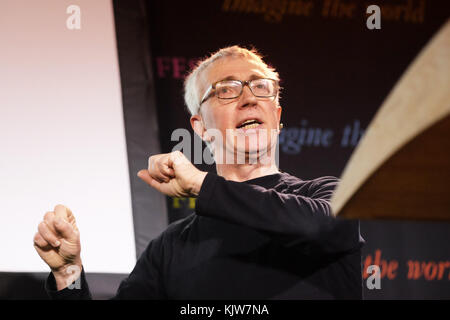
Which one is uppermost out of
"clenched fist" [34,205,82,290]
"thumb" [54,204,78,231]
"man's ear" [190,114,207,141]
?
"man's ear" [190,114,207,141]

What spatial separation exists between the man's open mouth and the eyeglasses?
0.23ft

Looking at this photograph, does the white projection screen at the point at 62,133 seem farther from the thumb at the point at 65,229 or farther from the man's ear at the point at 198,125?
the thumb at the point at 65,229

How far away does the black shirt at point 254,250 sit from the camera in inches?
36.8

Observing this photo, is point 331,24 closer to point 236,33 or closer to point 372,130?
point 236,33

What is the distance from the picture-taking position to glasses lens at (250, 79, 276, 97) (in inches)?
55.5

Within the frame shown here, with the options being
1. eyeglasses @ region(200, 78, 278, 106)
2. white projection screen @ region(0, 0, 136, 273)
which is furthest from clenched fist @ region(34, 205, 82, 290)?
eyeglasses @ region(200, 78, 278, 106)

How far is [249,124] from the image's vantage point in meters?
Answer: 1.41

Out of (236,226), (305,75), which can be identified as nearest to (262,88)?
(236,226)

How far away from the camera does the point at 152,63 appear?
1.79m

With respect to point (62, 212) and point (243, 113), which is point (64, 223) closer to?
point (62, 212)

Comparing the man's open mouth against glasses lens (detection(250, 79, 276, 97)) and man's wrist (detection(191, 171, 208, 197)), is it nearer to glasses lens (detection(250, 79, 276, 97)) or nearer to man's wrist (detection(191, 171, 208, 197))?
glasses lens (detection(250, 79, 276, 97))

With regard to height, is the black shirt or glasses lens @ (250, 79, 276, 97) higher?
glasses lens @ (250, 79, 276, 97)

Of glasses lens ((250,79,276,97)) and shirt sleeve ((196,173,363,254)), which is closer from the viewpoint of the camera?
shirt sleeve ((196,173,363,254))
